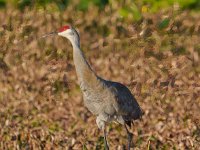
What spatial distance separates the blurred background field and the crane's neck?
→ 1.04 meters

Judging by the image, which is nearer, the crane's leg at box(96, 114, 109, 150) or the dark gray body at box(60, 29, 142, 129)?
the dark gray body at box(60, 29, 142, 129)

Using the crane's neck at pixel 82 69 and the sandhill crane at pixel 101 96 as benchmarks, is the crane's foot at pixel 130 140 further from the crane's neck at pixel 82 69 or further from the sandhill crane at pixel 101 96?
the crane's neck at pixel 82 69

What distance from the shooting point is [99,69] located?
14.5m

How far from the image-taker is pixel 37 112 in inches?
505

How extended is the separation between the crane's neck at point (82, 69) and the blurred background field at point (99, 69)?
3.40 feet

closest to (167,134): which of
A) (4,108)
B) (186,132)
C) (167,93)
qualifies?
(186,132)

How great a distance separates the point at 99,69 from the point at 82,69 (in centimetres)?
326

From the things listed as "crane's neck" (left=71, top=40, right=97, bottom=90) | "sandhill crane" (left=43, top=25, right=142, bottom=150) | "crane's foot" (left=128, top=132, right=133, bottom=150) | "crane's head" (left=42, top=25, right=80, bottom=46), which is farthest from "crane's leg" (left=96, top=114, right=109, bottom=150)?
"crane's head" (left=42, top=25, right=80, bottom=46)

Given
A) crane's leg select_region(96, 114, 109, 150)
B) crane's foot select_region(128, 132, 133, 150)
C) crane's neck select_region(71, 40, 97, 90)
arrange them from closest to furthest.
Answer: crane's neck select_region(71, 40, 97, 90) → crane's leg select_region(96, 114, 109, 150) → crane's foot select_region(128, 132, 133, 150)

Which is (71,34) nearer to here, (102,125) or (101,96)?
(101,96)

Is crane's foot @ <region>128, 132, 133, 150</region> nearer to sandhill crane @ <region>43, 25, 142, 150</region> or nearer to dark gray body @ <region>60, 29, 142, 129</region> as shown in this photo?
sandhill crane @ <region>43, 25, 142, 150</region>

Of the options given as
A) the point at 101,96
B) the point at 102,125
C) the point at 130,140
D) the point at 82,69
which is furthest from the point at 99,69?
the point at 82,69

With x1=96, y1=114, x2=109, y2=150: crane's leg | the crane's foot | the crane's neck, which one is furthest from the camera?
the crane's foot

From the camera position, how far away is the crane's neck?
36.8 ft
